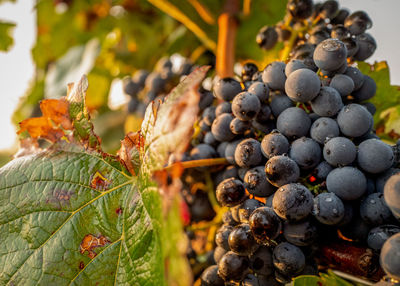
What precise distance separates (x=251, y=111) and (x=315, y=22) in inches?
12.6

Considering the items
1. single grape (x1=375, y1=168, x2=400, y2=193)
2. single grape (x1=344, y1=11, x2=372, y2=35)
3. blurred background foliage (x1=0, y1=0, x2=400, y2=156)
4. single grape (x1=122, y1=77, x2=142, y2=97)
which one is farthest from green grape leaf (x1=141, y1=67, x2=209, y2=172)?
single grape (x1=122, y1=77, x2=142, y2=97)

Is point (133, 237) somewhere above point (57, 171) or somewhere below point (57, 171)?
below

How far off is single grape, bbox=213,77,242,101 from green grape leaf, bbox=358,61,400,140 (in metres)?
0.33

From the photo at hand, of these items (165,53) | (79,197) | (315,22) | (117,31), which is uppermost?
(117,31)

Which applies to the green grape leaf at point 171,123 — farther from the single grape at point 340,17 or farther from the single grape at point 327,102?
the single grape at point 340,17

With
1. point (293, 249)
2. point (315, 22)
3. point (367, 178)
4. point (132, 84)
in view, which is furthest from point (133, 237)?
point (132, 84)

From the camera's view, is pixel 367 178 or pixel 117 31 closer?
pixel 367 178

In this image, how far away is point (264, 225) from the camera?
460 millimetres

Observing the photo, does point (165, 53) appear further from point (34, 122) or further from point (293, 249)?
point (293, 249)

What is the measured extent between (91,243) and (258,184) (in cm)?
29

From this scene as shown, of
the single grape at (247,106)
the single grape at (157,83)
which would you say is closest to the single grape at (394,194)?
the single grape at (247,106)

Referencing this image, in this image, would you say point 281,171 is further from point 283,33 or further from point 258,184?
point 283,33

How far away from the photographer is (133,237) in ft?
1.61

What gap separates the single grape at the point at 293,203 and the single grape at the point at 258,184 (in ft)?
0.18
